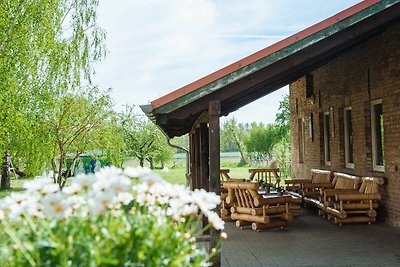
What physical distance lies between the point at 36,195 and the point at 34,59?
434 inches

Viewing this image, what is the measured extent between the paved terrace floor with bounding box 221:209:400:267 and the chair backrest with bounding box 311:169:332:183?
252 centimetres

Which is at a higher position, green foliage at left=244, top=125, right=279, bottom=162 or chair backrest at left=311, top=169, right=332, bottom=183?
green foliage at left=244, top=125, right=279, bottom=162

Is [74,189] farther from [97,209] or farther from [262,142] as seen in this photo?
[262,142]

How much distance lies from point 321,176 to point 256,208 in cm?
433

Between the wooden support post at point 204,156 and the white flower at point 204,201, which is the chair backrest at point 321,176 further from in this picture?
the white flower at point 204,201

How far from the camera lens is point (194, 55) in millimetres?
66438

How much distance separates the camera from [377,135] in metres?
10.7

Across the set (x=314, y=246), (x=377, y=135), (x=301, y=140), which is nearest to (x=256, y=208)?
(x=314, y=246)

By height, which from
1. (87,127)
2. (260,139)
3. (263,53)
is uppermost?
(260,139)

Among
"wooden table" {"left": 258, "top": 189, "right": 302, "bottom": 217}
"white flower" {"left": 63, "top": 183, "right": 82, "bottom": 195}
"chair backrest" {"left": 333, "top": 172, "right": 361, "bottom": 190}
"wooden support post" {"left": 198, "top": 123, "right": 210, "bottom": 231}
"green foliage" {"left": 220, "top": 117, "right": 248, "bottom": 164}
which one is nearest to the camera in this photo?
"white flower" {"left": 63, "top": 183, "right": 82, "bottom": 195}

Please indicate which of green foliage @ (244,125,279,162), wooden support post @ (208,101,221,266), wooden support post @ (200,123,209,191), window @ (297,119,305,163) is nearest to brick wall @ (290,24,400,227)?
window @ (297,119,305,163)

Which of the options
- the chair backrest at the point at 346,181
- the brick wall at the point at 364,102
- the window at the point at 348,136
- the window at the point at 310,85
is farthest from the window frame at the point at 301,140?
the chair backrest at the point at 346,181

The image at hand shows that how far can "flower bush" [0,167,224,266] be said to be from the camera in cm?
255

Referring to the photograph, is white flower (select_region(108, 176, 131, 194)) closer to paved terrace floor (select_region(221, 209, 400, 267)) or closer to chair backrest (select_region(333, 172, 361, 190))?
paved terrace floor (select_region(221, 209, 400, 267))
